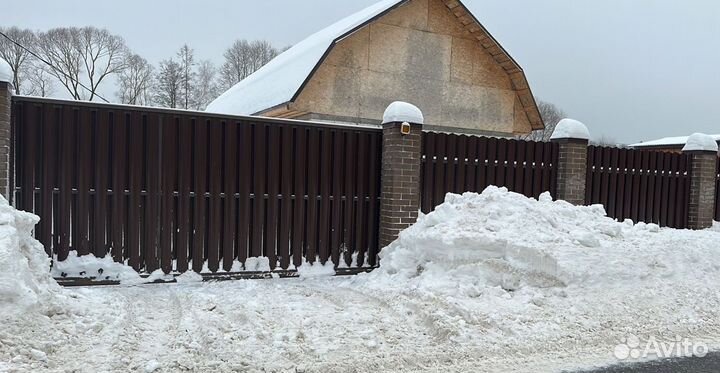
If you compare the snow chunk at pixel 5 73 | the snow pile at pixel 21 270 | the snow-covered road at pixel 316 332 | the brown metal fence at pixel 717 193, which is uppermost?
the snow chunk at pixel 5 73

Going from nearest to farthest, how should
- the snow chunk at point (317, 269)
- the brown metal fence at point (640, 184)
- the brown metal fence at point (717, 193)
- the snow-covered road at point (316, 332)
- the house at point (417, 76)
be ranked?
the snow-covered road at point (316, 332)
the snow chunk at point (317, 269)
the brown metal fence at point (640, 184)
the brown metal fence at point (717, 193)
the house at point (417, 76)

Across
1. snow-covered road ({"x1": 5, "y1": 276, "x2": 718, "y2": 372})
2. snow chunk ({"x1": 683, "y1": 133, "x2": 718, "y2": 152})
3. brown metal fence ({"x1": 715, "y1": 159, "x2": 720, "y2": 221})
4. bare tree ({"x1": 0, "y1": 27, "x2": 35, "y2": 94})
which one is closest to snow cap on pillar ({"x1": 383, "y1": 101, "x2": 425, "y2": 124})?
snow-covered road ({"x1": 5, "y1": 276, "x2": 718, "y2": 372})

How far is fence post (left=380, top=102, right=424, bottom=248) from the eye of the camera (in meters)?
7.11

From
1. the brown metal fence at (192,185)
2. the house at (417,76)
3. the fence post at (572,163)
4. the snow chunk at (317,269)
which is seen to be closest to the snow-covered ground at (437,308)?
the snow chunk at (317,269)

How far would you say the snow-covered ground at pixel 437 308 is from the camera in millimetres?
3984

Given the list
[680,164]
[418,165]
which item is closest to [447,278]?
[418,165]

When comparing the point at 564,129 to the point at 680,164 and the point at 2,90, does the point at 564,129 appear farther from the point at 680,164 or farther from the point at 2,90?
the point at 2,90

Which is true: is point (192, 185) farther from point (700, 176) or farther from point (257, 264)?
point (700, 176)

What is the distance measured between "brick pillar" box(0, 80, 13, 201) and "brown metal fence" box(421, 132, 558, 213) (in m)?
5.17

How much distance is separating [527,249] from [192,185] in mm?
4178

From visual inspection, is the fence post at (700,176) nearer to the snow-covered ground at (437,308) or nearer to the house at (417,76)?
the snow-covered ground at (437,308)

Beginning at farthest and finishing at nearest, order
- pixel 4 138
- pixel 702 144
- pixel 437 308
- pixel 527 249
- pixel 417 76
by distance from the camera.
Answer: pixel 417 76
pixel 702 144
pixel 527 249
pixel 4 138
pixel 437 308

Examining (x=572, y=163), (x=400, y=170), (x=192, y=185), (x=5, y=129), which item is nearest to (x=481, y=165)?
(x=400, y=170)

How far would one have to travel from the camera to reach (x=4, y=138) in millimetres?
5434
